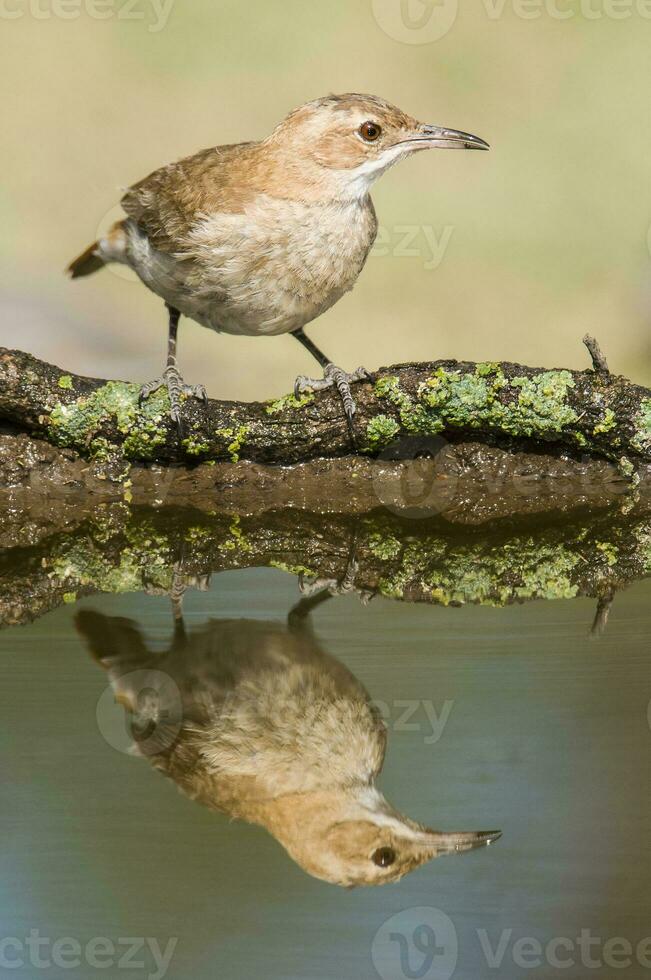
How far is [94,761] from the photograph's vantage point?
2.86 meters

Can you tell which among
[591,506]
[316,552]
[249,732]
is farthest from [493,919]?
[591,506]

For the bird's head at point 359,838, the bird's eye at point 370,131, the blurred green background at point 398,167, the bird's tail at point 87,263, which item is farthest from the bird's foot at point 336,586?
the blurred green background at point 398,167

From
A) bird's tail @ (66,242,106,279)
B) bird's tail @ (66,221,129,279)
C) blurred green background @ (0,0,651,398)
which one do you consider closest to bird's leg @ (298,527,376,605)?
bird's tail @ (66,221,129,279)

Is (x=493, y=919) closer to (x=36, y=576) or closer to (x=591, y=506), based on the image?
(x=36, y=576)

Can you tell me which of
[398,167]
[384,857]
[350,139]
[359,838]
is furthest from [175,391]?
[398,167]

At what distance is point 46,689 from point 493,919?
1451 mm

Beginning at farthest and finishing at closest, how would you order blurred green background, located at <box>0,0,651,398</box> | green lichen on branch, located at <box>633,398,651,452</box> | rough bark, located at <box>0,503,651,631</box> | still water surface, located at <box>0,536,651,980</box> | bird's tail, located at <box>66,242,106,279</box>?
blurred green background, located at <box>0,0,651,398</box> → bird's tail, located at <box>66,242,106,279</box> → green lichen on branch, located at <box>633,398,651,452</box> → rough bark, located at <box>0,503,651,631</box> → still water surface, located at <box>0,536,651,980</box>

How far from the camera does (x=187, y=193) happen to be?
5719 millimetres

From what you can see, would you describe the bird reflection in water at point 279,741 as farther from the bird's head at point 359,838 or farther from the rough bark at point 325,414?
the rough bark at point 325,414

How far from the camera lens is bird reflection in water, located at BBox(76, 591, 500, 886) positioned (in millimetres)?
2670

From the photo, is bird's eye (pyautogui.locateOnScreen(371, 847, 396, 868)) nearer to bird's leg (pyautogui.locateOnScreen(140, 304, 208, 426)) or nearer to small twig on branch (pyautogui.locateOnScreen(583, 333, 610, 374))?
bird's leg (pyautogui.locateOnScreen(140, 304, 208, 426))

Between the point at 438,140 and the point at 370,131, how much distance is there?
33 cm

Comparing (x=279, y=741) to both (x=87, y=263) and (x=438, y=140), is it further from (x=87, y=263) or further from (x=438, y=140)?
(x=87, y=263)

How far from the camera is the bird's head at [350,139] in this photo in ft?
18.2
